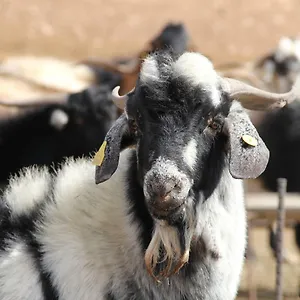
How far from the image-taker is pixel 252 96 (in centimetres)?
293

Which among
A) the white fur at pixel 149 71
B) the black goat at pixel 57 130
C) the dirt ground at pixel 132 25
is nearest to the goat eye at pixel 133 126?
the white fur at pixel 149 71

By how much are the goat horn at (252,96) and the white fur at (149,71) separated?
28 cm

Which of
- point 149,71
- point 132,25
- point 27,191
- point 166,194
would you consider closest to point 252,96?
point 149,71

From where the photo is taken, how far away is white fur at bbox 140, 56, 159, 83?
2.63m

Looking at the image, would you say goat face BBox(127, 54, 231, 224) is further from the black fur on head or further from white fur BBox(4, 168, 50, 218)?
white fur BBox(4, 168, 50, 218)

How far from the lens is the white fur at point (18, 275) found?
272cm

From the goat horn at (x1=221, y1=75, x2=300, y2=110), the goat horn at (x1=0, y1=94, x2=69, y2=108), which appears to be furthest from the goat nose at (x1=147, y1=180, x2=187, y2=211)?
the goat horn at (x1=0, y1=94, x2=69, y2=108)

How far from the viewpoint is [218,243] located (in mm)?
2793

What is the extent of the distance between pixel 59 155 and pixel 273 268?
2.26 metres

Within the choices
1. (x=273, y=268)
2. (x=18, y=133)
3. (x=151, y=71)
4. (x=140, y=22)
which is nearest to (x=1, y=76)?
(x=18, y=133)

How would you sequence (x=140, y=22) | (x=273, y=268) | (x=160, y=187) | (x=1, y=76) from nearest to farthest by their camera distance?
(x=160, y=187)
(x=1, y=76)
(x=273, y=268)
(x=140, y=22)

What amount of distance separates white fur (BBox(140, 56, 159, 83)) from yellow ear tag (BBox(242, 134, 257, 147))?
383mm

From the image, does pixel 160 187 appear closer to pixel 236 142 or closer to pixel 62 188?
pixel 236 142

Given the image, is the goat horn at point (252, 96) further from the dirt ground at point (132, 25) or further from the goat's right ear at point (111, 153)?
the dirt ground at point (132, 25)
